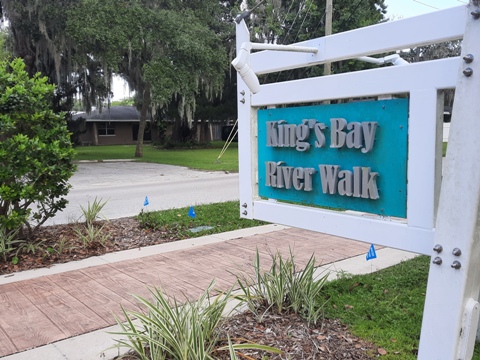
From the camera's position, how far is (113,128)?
152 feet

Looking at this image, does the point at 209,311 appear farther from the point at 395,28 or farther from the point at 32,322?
the point at 395,28

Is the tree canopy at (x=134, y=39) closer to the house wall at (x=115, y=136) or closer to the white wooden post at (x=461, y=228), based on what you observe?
the white wooden post at (x=461, y=228)

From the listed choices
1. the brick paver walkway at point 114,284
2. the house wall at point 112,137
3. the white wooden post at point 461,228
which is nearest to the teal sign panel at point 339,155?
the white wooden post at point 461,228

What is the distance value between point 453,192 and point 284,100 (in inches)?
54.1

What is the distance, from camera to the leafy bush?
5812 millimetres

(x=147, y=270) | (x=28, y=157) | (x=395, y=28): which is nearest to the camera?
(x=395, y=28)

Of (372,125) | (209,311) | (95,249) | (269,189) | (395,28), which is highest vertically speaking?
(395,28)

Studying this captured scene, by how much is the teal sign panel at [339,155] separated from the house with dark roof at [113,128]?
42631 millimetres

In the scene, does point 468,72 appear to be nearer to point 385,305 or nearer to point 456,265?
point 456,265

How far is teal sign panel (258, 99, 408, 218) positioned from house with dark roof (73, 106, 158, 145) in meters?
42.6

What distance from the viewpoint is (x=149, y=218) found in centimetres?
782

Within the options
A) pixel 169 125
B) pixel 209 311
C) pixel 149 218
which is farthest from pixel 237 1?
pixel 209 311

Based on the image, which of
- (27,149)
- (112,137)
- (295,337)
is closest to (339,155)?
(295,337)

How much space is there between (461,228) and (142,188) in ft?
40.4
